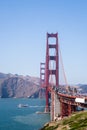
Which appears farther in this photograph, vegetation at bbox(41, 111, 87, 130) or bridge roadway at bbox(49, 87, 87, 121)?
bridge roadway at bbox(49, 87, 87, 121)

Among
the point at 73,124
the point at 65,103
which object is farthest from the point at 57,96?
the point at 73,124

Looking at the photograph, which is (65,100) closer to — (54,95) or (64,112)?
(64,112)

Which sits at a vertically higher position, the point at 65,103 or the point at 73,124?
the point at 65,103

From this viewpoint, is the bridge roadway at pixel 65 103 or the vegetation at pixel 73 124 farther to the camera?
the bridge roadway at pixel 65 103

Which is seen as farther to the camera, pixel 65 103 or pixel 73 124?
pixel 65 103

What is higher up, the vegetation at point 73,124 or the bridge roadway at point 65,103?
the bridge roadway at point 65,103

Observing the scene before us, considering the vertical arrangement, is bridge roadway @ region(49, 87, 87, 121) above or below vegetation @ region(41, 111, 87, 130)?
above

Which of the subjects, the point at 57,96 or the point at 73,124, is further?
the point at 57,96

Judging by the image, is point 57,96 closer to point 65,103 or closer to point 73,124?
point 65,103
